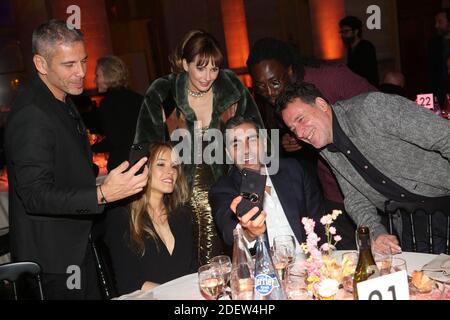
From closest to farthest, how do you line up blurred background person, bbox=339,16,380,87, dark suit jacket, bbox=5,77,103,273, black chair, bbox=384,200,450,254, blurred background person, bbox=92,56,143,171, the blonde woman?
dark suit jacket, bbox=5,77,103,273 < black chair, bbox=384,200,450,254 < the blonde woman < blurred background person, bbox=92,56,143,171 < blurred background person, bbox=339,16,380,87

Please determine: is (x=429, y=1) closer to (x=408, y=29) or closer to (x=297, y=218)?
(x=408, y=29)

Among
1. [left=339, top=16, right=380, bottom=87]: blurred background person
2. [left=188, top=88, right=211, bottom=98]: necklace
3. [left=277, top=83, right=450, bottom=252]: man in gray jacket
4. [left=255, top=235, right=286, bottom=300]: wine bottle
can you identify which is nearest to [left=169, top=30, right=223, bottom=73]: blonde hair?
[left=188, top=88, right=211, bottom=98]: necklace

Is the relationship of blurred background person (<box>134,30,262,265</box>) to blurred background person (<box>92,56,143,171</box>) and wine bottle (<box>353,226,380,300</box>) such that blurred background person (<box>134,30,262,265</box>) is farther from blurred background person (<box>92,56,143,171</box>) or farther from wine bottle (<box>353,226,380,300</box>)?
wine bottle (<box>353,226,380,300</box>)

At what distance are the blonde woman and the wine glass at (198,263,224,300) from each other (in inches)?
32.3

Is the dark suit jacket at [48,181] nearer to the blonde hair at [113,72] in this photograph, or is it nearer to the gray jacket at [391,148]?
Answer: the gray jacket at [391,148]

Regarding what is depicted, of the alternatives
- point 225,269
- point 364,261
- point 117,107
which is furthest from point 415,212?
point 117,107

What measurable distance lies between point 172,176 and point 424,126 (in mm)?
1318

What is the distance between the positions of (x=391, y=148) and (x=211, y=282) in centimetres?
112

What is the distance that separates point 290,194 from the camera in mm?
2662

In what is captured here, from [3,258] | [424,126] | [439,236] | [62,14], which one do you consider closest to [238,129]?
[424,126]

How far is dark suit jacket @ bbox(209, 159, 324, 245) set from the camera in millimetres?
2588

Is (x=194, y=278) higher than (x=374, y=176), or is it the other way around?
(x=374, y=176)

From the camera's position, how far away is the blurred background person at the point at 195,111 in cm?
305

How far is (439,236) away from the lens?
2.45 metres
